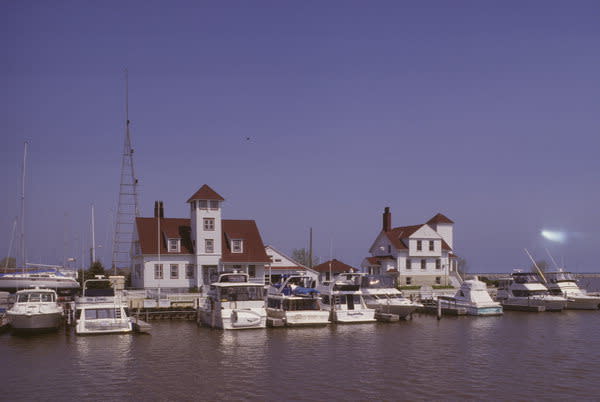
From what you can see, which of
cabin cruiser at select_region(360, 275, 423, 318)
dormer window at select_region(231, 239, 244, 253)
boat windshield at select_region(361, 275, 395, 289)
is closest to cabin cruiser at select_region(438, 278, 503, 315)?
cabin cruiser at select_region(360, 275, 423, 318)

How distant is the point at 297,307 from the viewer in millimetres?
43969

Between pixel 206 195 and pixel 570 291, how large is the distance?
38469mm

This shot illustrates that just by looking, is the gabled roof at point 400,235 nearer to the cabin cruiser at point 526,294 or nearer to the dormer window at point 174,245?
the cabin cruiser at point 526,294

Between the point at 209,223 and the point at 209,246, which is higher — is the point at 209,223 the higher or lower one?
the higher one

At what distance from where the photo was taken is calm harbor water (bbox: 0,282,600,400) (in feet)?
81.5

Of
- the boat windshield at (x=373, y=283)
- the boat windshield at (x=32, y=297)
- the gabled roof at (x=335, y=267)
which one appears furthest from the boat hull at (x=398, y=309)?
the gabled roof at (x=335, y=267)

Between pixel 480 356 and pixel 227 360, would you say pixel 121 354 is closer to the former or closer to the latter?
pixel 227 360

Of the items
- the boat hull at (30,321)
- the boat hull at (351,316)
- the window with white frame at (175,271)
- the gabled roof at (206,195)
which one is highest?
the gabled roof at (206,195)

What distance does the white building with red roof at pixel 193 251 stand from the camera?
2483 inches

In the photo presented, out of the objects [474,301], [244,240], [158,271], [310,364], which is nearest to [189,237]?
[158,271]

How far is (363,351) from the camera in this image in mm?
34062

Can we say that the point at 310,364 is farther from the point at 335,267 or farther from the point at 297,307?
the point at 335,267

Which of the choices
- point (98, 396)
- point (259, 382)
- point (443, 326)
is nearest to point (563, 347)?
point (443, 326)

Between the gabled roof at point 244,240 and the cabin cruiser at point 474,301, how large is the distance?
21213 millimetres
